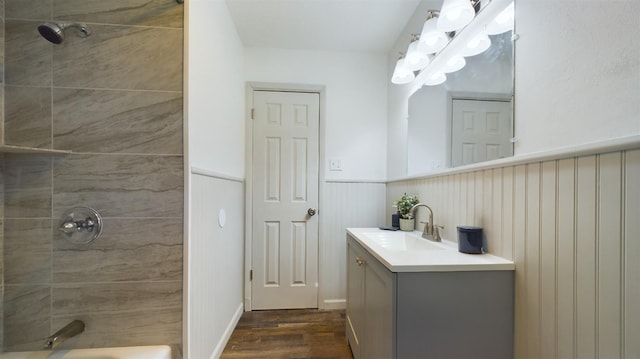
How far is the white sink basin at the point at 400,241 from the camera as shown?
1.35m

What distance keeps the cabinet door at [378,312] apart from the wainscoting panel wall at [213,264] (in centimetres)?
84

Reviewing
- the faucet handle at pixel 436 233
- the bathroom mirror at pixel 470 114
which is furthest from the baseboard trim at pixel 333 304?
the bathroom mirror at pixel 470 114

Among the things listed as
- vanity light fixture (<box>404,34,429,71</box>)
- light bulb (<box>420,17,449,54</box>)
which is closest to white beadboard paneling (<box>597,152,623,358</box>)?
light bulb (<box>420,17,449,54</box>)

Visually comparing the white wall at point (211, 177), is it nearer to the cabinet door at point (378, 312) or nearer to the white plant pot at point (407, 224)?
the cabinet door at point (378, 312)

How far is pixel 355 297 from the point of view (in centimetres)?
148

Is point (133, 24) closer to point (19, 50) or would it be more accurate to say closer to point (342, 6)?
point (19, 50)

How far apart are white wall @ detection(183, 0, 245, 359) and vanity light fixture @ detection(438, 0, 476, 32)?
1208mm

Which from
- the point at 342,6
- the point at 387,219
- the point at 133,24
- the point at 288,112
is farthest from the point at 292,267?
the point at 342,6

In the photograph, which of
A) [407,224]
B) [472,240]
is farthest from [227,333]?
[472,240]

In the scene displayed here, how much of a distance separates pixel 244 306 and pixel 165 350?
1.19m

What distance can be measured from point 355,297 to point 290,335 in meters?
0.72

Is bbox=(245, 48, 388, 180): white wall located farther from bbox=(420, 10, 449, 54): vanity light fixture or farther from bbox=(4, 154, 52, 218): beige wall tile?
bbox=(4, 154, 52, 218): beige wall tile

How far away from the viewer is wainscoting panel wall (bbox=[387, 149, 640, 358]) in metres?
0.58

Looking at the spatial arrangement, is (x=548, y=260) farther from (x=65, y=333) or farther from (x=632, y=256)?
(x=65, y=333)
